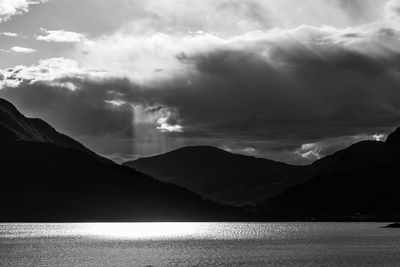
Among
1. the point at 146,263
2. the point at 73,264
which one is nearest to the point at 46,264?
the point at 73,264

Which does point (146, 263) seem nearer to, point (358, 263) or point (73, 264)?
point (73, 264)

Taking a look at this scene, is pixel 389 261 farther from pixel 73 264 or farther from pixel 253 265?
pixel 73 264

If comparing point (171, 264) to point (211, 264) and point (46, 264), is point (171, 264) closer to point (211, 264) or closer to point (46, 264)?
point (211, 264)

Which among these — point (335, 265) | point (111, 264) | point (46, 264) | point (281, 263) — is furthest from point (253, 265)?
point (46, 264)

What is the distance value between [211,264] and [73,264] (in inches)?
1567

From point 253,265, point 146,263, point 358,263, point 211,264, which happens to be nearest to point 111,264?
point 146,263

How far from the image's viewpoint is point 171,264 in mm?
189875

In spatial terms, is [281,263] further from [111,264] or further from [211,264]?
[111,264]

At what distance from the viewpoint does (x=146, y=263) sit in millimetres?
192250

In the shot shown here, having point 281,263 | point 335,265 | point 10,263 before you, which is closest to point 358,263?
point 335,265

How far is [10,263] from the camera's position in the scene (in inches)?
7554

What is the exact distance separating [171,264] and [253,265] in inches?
926

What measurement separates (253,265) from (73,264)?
170ft

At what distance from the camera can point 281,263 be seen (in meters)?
197
